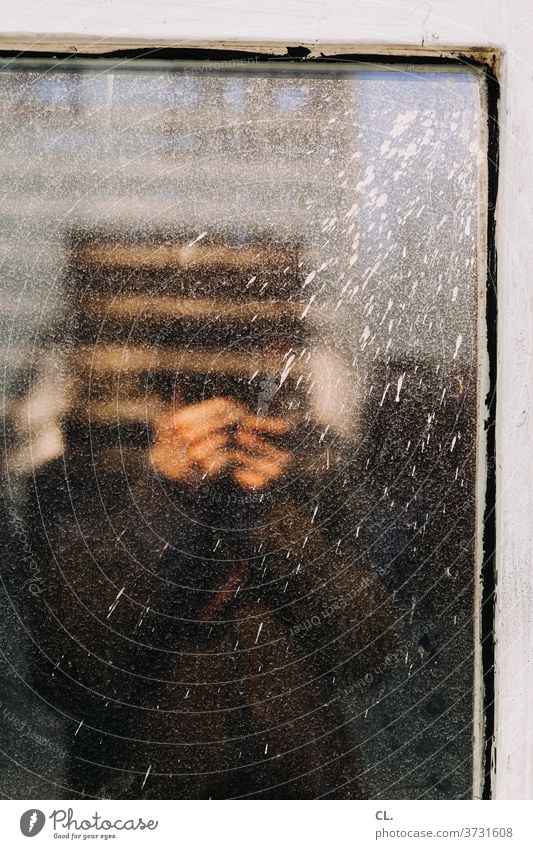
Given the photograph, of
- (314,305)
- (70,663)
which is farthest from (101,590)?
(314,305)

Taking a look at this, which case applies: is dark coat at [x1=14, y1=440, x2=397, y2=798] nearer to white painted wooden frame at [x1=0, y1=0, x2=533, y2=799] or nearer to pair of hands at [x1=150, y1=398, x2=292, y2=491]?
pair of hands at [x1=150, y1=398, x2=292, y2=491]

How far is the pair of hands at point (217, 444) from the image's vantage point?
1.65 ft

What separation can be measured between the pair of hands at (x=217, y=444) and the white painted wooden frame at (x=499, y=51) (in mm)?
211

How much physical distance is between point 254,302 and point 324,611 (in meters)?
0.29

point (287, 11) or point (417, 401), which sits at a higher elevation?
point (287, 11)

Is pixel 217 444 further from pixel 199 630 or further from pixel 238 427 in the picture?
pixel 199 630

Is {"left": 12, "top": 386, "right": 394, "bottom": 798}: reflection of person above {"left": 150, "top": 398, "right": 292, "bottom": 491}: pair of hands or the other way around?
the other way around

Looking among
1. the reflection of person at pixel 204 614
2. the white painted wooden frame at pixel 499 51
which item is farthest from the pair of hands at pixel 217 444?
the white painted wooden frame at pixel 499 51

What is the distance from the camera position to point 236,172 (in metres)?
0.50

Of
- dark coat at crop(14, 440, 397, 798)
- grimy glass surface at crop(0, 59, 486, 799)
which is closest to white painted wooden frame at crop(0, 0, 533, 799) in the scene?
grimy glass surface at crop(0, 59, 486, 799)

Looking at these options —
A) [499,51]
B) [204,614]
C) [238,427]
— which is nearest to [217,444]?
[238,427]

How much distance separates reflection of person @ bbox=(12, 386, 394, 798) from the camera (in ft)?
1.65
